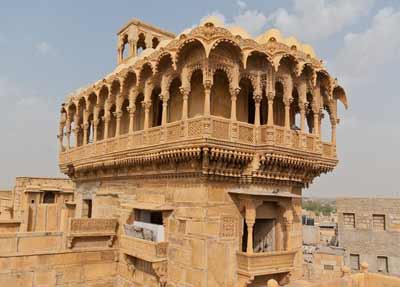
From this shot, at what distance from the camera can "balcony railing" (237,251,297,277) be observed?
9.89 m

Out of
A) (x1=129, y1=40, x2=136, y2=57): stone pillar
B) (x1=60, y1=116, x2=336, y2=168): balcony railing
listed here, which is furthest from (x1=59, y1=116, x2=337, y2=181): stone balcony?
(x1=129, y1=40, x2=136, y2=57): stone pillar

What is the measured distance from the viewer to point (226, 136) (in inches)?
392

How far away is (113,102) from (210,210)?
6.82 m

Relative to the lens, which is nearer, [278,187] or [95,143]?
[278,187]

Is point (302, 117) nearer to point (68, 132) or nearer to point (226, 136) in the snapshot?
point (226, 136)

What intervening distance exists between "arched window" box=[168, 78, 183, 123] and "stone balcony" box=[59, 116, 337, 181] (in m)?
1.19

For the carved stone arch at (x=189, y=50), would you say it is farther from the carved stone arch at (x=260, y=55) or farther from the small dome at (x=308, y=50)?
the small dome at (x=308, y=50)

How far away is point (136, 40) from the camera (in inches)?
721

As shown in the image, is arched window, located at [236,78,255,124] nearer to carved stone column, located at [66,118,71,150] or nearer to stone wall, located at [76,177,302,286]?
stone wall, located at [76,177,302,286]

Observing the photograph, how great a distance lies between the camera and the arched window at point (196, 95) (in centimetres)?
A: 1162

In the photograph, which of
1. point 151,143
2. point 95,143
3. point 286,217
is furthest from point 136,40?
point 286,217

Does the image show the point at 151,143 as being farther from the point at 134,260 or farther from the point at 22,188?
the point at 22,188

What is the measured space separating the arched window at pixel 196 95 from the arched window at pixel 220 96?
1.28 ft

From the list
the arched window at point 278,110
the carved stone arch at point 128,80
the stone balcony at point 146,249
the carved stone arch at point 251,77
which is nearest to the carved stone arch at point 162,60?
the carved stone arch at point 128,80
